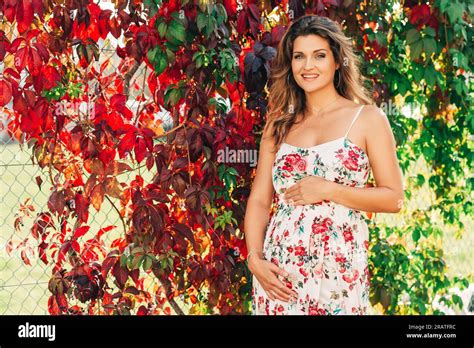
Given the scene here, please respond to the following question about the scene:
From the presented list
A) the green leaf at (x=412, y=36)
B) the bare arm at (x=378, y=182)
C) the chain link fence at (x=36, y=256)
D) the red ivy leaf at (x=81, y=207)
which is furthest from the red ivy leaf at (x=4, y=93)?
the green leaf at (x=412, y=36)

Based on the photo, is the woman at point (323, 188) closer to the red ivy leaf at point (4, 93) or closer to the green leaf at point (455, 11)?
the green leaf at point (455, 11)

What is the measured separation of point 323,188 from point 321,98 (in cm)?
33

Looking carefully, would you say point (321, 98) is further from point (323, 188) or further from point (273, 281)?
point (273, 281)

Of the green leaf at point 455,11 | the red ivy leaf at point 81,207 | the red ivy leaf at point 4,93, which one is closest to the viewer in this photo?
the red ivy leaf at point 4,93

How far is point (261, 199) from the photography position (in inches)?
95.7

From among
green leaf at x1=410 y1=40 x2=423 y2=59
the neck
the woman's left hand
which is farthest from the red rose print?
green leaf at x1=410 y1=40 x2=423 y2=59

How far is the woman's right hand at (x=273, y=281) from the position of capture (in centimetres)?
227

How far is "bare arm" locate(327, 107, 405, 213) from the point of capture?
2.22 meters

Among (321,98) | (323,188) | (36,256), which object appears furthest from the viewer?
(36,256)

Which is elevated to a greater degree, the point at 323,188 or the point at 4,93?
the point at 4,93

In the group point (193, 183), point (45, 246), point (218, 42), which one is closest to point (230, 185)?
point (193, 183)

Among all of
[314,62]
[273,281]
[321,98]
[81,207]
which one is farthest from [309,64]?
[81,207]

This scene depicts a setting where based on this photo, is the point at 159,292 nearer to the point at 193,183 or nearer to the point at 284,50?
the point at 193,183

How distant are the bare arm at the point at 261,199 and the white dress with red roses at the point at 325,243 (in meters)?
0.11
